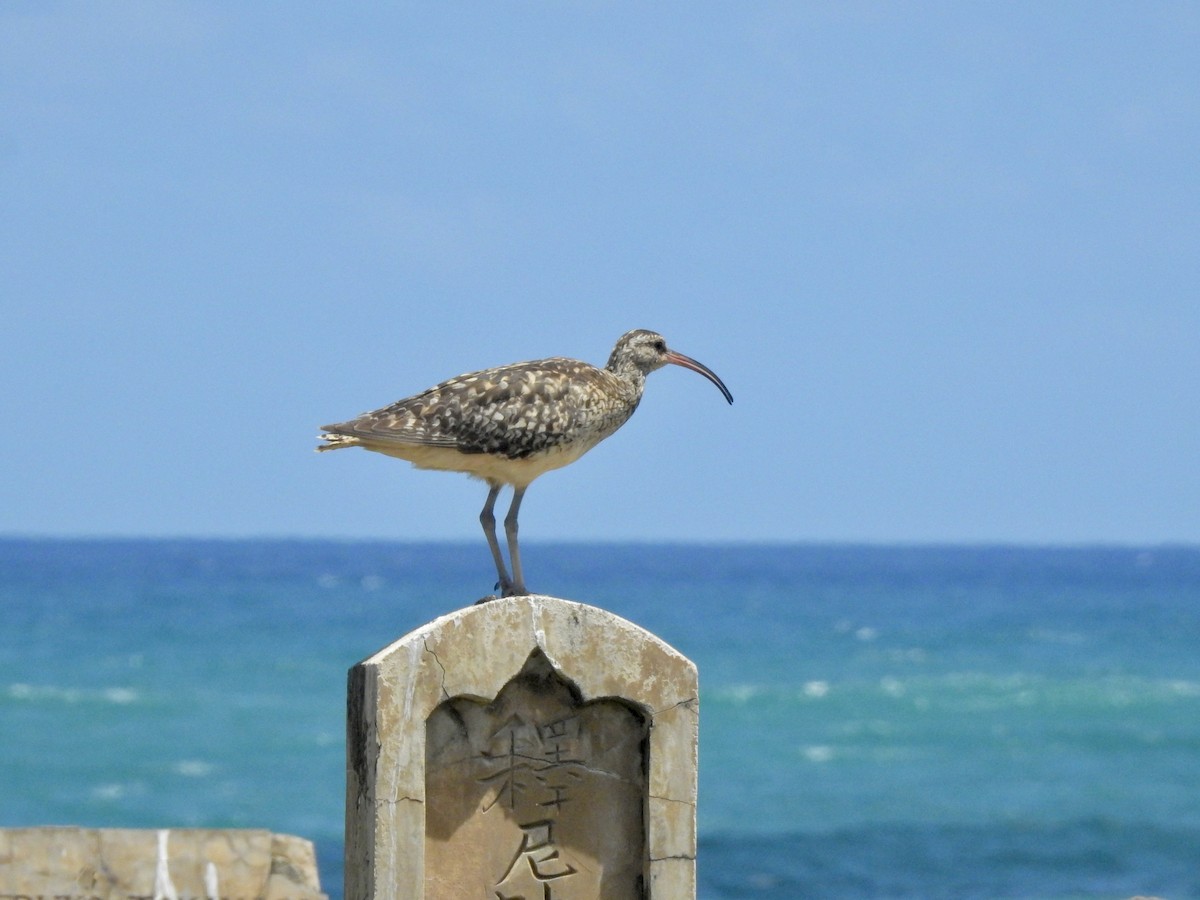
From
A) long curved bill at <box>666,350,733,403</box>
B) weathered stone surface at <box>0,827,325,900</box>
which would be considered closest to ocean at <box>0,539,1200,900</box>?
weathered stone surface at <box>0,827,325,900</box>

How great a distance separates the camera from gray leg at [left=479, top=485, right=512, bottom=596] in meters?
7.70

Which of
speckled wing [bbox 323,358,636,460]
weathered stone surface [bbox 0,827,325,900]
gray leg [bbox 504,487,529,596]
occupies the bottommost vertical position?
weathered stone surface [bbox 0,827,325,900]

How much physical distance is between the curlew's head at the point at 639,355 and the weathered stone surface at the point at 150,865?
401 centimetres

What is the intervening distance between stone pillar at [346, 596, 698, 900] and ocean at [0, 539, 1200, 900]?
11.2 metres

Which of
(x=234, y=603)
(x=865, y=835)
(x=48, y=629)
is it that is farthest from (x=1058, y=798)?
(x=234, y=603)

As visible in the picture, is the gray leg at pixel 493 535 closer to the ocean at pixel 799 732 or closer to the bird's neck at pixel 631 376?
the bird's neck at pixel 631 376

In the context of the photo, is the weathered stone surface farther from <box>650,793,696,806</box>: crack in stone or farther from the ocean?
the ocean

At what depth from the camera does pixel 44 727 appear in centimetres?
3728

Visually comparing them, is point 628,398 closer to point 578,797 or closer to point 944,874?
point 578,797

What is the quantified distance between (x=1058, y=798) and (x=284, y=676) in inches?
824

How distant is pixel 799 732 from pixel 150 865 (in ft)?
91.3

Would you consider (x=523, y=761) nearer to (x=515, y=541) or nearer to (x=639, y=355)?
(x=515, y=541)

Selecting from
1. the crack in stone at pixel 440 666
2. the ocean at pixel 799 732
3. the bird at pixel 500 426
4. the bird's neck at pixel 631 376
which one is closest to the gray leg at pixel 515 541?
the bird at pixel 500 426

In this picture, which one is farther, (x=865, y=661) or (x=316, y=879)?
(x=865, y=661)
